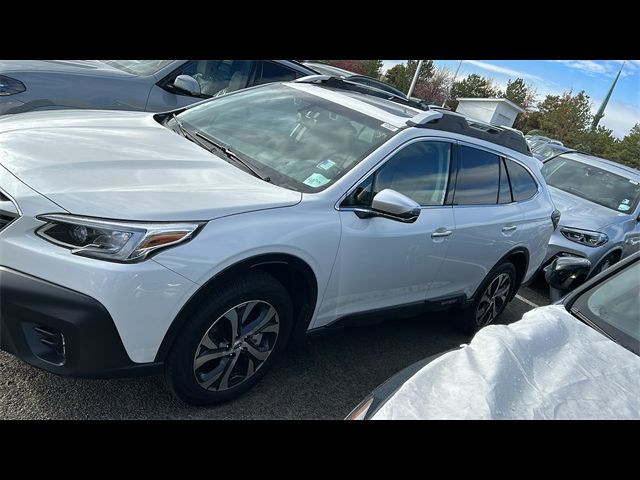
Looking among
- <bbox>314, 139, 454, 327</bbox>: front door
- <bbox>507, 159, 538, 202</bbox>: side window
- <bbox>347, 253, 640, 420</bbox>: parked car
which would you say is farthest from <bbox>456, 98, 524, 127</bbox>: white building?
<bbox>347, 253, 640, 420</bbox>: parked car

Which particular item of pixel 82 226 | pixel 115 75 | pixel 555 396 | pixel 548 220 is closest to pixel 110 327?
pixel 82 226

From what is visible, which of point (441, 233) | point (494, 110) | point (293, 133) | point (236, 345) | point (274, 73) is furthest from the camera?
point (494, 110)

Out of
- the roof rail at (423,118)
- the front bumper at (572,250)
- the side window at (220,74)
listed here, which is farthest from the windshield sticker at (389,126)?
the front bumper at (572,250)

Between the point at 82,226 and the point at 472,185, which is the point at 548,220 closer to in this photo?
the point at 472,185

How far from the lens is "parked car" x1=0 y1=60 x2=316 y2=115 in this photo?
14.3 ft

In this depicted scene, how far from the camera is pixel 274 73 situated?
6102mm

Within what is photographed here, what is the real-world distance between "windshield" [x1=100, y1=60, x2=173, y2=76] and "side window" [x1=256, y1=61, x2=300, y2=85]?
1.18 m

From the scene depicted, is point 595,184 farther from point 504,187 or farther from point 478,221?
point 478,221

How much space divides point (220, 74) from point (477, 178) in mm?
3399

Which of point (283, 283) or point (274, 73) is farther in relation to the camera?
point (274, 73)

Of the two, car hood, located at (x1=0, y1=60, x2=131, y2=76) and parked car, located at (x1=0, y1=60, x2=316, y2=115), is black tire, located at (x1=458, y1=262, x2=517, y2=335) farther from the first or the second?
car hood, located at (x1=0, y1=60, x2=131, y2=76)

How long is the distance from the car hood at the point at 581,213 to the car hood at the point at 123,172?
4.90 meters

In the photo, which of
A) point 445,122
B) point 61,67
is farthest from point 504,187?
point 61,67

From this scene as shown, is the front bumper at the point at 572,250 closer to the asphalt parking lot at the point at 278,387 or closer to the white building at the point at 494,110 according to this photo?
the asphalt parking lot at the point at 278,387
